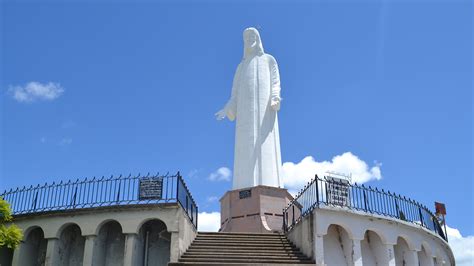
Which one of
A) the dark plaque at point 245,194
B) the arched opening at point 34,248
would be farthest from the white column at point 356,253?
the arched opening at point 34,248

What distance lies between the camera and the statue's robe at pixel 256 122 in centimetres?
2333

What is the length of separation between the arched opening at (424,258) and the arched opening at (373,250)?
282 cm

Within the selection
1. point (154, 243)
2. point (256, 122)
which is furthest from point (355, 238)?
point (256, 122)

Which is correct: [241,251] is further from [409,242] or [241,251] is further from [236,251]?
[409,242]

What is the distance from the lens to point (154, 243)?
15820 mm

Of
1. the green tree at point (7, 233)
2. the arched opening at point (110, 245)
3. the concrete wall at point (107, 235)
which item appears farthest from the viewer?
the arched opening at point (110, 245)

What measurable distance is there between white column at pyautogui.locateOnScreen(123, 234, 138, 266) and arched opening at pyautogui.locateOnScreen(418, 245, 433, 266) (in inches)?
411

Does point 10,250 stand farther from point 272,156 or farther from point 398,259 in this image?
point 398,259

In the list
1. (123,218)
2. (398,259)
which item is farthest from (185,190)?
(398,259)

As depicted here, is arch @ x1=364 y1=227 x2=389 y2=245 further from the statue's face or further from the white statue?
the statue's face

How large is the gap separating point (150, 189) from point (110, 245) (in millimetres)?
2409

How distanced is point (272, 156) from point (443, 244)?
8.39m

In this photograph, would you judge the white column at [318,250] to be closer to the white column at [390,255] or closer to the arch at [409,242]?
the white column at [390,255]

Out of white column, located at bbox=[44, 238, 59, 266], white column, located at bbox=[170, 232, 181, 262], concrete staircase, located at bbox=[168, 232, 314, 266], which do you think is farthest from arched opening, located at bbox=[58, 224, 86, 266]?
concrete staircase, located at bbox=[168, 232, 314, 266]
